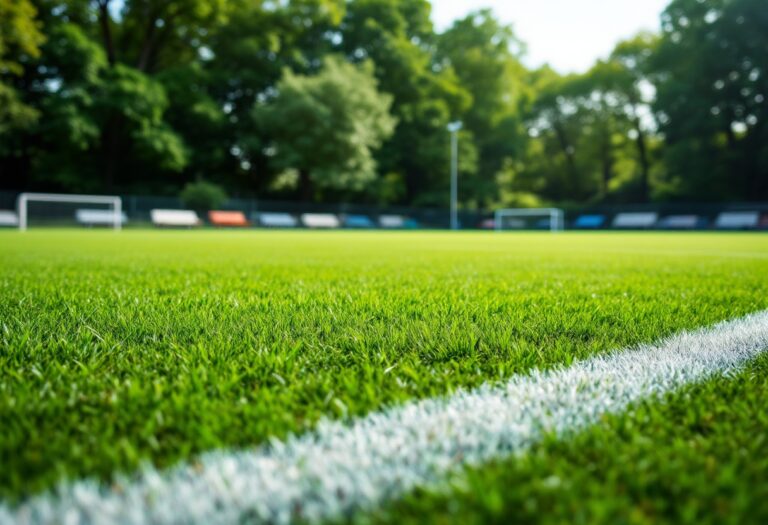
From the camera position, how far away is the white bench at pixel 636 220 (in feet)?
103

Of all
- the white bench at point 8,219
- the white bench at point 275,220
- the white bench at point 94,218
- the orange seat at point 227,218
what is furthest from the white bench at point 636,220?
the white bench at point 8,219

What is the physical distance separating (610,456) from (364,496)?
1.50ft

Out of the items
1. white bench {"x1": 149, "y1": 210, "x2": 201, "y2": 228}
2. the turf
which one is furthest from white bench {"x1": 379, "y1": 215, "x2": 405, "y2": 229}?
the turf

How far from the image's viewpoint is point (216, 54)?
3120cm

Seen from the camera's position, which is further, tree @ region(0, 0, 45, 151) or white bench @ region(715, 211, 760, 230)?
white bench @ region(715, 211, 760, 230)

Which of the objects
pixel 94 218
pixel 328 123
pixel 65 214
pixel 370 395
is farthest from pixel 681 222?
pixel 370 395

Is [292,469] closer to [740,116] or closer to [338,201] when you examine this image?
[338,201]

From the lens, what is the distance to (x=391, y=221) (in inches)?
1302

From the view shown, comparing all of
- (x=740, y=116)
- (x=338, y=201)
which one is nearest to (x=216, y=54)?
(x=338, y=201)

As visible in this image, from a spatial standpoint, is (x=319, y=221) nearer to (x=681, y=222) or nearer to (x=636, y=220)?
(x=636, y=220)

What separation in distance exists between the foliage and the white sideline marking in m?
26.9

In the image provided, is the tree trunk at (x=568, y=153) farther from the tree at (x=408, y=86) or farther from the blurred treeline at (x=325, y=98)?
the tree at (x=408, y=86)

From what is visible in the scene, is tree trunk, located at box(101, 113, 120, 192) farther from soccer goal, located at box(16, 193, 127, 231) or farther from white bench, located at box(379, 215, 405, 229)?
white bench, located at box(379, 215, 405, 229)

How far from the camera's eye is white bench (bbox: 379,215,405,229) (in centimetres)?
3281
